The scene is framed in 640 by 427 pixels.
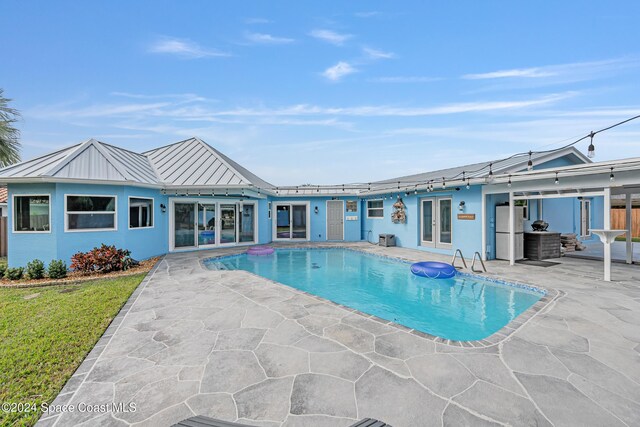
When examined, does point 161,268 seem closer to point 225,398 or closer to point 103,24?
point 225,398

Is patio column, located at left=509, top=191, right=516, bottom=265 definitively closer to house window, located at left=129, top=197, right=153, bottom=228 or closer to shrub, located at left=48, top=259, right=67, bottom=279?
house window, located at left=129, top=197, right=153, bottom=228

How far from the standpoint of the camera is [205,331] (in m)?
4.01

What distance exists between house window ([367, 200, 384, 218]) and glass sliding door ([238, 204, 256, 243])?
647 centimetres

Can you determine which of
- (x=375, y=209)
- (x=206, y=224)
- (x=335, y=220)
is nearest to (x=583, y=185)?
(x=375, y=209)

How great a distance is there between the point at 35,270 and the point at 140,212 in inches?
129

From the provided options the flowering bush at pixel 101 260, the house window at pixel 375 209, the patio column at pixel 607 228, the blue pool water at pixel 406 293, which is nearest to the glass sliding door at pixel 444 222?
the blue pool water at pixel 406 293

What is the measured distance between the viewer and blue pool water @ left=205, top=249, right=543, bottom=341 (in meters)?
5.01

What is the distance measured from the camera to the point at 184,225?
476 inches

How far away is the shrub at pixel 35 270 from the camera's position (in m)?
7.57

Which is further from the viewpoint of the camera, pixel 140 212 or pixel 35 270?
pixel 140 212

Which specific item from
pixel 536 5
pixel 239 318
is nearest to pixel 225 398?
pixel 239 318

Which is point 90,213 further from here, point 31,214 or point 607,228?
point 607,228

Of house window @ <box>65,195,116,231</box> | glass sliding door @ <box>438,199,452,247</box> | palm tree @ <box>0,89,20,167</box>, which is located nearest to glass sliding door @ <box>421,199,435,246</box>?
glass sliding door @ <box>438,199,452,247</box>

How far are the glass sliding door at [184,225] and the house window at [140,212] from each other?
116 centimetres
